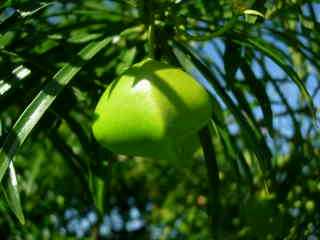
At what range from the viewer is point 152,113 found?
0.94 m

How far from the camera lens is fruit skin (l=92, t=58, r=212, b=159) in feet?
3.11

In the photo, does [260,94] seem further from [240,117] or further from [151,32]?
[151,32]

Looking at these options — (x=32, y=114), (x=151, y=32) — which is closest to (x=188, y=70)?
(x=151, y=32)

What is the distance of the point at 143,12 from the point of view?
1.25 metres

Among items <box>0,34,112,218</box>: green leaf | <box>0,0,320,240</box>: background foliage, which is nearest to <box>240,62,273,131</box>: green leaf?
<box>0,0,320,240</box>: background foliage

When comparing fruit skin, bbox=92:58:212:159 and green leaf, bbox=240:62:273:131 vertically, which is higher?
fruit skin, bbox=92:58:212:159

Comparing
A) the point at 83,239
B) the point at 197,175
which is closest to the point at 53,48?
the point at 83,239

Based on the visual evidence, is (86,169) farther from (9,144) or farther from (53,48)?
(9,144)

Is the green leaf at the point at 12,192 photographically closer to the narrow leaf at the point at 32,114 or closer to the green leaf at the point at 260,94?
the narrow leaf at the point at 32,114

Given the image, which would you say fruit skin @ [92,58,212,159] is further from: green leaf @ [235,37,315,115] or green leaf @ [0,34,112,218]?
green leaf @ [235,37,315,115]

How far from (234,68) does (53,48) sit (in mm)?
407

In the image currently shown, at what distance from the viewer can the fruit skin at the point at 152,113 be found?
0.95 metres

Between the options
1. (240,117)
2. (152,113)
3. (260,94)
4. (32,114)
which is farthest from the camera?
(260,94)

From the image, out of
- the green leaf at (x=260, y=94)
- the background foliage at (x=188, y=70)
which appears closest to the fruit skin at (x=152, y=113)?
the background foliage at (x=188, y=70)
